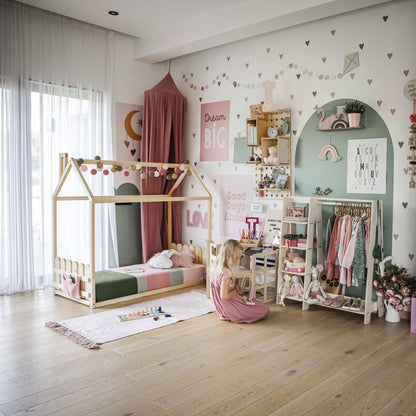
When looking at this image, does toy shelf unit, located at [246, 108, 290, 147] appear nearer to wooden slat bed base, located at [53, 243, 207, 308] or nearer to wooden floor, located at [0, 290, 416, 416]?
wooden slat bed base, located at [53, 243, 207, 308]

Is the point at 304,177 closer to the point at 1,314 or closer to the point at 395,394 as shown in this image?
the point at 395,394

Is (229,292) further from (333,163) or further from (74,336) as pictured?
(333,163)

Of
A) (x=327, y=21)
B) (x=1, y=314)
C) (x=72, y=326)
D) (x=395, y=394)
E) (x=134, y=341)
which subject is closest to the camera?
(x=395, y=394)

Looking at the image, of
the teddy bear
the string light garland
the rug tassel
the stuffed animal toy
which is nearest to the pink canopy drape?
the string light garland

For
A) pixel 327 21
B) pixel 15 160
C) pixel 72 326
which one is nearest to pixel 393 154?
pixel 327 21

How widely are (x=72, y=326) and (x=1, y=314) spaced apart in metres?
0.79

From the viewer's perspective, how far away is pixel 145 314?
4047 millimetres

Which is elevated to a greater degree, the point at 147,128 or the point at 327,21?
the point at 327,21

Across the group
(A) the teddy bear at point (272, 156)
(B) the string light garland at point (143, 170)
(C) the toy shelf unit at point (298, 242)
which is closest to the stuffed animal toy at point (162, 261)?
(B) the string light garland at point (143, 170)

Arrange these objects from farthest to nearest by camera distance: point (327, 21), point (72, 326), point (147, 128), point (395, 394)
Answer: point (147, 128) < point (327, 21) < point (72, 326) < point (395, 394)

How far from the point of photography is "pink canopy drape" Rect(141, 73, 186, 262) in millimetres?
5660

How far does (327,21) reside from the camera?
14.8 ft

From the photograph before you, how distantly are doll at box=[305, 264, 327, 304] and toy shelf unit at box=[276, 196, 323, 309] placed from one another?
0.15 ft

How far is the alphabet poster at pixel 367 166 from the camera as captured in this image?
4.18m
